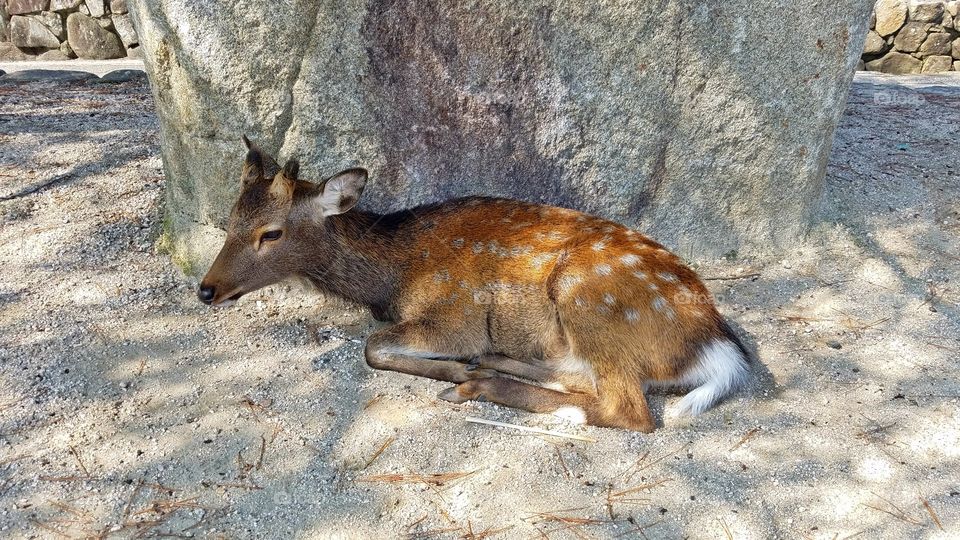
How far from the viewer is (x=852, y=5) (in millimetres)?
4312

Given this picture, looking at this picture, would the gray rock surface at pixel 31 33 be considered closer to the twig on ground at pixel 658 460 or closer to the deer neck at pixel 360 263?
the deer neck at pixel 360 263

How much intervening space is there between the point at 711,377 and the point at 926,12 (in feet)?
41.7

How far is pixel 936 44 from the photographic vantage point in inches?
531

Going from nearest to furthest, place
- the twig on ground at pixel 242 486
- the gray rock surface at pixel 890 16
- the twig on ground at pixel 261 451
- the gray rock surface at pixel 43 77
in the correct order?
1. the twig on ground at pixel 242 486
2. the twig on ground at pixel 261 451
3. the gray rock surface at pixel 43 77
4. the gray rock surface at pixel 890 16

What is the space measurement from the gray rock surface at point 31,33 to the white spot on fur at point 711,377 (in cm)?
1460

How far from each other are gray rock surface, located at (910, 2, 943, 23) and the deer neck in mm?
12873

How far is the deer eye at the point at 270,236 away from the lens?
146 inches

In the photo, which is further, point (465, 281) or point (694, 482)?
point (465, 281)

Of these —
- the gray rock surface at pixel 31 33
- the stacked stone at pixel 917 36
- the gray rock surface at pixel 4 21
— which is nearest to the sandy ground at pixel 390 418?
the stacked stone at pixel 917 36

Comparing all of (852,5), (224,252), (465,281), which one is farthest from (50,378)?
(852,5)

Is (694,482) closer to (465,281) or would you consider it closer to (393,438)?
(393,438)

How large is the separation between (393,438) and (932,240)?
3.58 metres

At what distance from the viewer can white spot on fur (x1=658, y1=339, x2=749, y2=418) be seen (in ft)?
11.3

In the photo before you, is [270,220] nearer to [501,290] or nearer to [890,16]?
[501,290]
